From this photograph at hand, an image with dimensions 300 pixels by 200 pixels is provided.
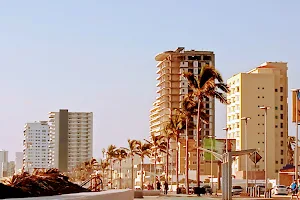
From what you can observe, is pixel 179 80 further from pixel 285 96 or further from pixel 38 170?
pixel 38 170

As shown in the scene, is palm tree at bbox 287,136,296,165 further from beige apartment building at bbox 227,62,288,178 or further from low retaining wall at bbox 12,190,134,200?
low retaining wall at bbox 12,190,134,200

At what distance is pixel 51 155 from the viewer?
183875mm

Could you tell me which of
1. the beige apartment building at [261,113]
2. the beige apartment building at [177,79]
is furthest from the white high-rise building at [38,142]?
the beige apartment building at [261,113]

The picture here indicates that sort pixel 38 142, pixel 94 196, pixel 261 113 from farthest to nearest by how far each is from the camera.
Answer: pixel 38 142 < pixel 261 113 < pixel 94 196

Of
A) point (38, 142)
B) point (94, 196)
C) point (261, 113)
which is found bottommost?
point (94, 196)

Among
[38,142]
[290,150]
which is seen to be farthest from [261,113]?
[38,142]

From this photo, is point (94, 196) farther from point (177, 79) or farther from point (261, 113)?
point (177, 79)

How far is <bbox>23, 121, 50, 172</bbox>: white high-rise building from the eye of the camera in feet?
603

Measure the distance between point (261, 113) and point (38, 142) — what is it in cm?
7038

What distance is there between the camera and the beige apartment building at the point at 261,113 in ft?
484

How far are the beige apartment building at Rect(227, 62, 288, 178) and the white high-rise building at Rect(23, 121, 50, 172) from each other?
2305 inches

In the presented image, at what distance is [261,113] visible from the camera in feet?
489

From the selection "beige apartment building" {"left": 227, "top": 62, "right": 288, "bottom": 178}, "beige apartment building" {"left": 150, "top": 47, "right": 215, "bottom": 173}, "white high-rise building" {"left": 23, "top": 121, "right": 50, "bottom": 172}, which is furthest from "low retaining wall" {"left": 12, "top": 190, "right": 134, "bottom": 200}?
"beige apartment building" {"left": 150, "top": 47, "right": 215, "bottom": 173}

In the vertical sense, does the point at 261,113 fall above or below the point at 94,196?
above
